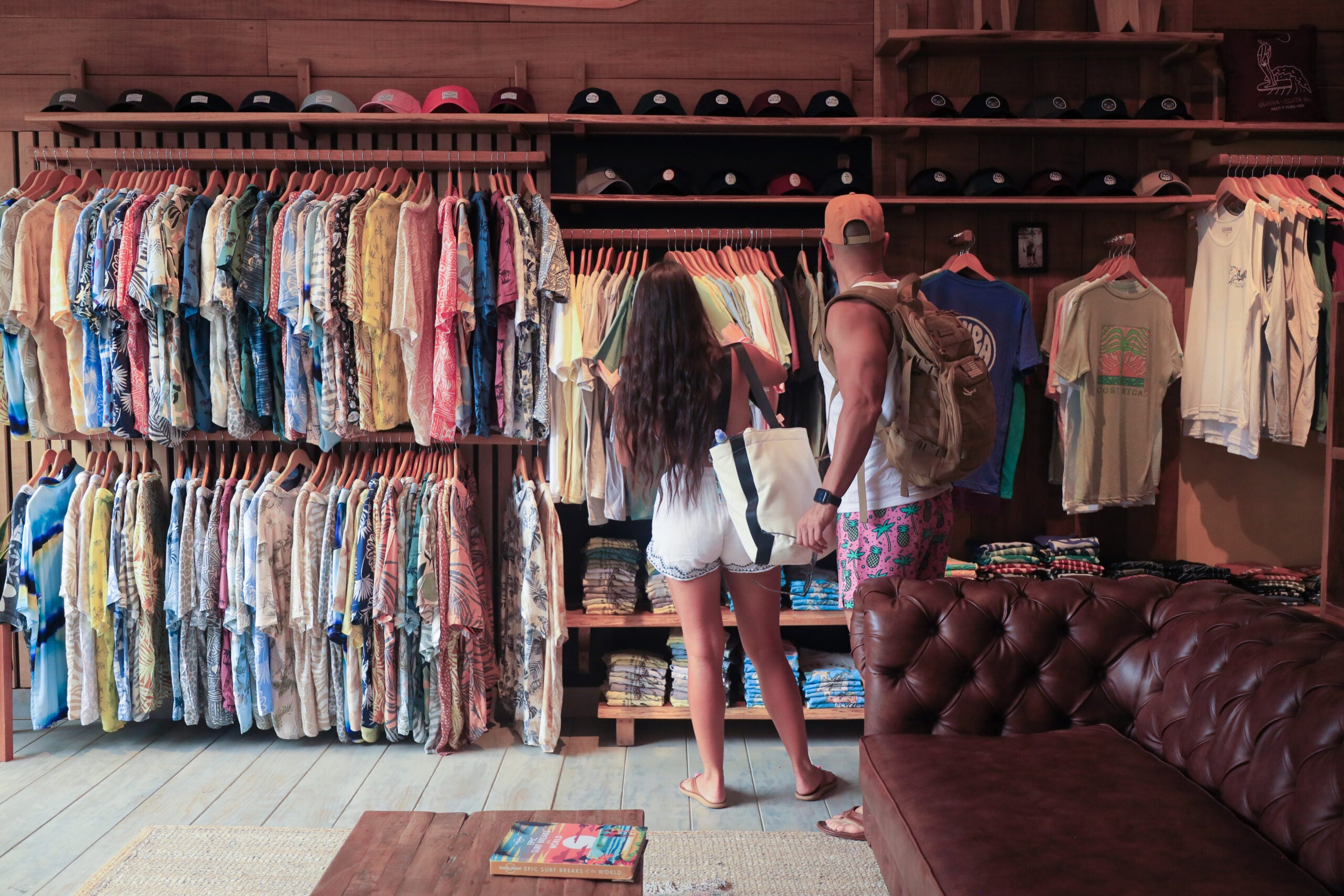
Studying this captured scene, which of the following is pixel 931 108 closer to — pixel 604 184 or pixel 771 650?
pixel 604 184

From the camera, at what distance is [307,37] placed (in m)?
3.60

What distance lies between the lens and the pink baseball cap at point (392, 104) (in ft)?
10.9

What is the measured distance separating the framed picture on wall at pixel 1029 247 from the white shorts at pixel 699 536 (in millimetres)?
1898

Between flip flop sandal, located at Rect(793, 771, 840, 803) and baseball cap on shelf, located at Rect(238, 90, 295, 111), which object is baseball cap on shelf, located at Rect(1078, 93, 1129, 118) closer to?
flip flop sandal, located at Rect(793, 771, 840, 803)

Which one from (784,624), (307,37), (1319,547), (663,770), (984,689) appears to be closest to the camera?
(984,689)

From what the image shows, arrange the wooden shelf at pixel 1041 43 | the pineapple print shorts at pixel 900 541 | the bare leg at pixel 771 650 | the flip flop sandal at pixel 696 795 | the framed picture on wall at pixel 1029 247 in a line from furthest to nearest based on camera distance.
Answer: the framed picture on wall at pixel 1029 247
the wooden shelf at pixel 1041 43
the flip flop sandal at pixel 696 795
the bare leg at pixel 771 650
the pineapple print shorts at pixel 900 541

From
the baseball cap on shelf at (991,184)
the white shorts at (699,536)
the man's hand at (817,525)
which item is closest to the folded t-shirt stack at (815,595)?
the white shorts at (699,536)

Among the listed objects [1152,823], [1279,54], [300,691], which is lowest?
[300,691]

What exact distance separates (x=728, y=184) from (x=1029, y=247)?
1.26m

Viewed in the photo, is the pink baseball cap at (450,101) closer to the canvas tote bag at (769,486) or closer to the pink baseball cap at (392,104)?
the pink baseball cap at (392,104)

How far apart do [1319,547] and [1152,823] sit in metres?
2.95

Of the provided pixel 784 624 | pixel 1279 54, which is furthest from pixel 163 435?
pixel 1279 54

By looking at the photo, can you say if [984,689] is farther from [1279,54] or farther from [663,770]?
[1279,54]

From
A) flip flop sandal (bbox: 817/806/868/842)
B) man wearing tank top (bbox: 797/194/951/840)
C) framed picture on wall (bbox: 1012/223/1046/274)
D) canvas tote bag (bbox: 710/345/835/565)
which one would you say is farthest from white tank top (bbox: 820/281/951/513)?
framed picture on wall (bbox: 1012/223/1046/274)
